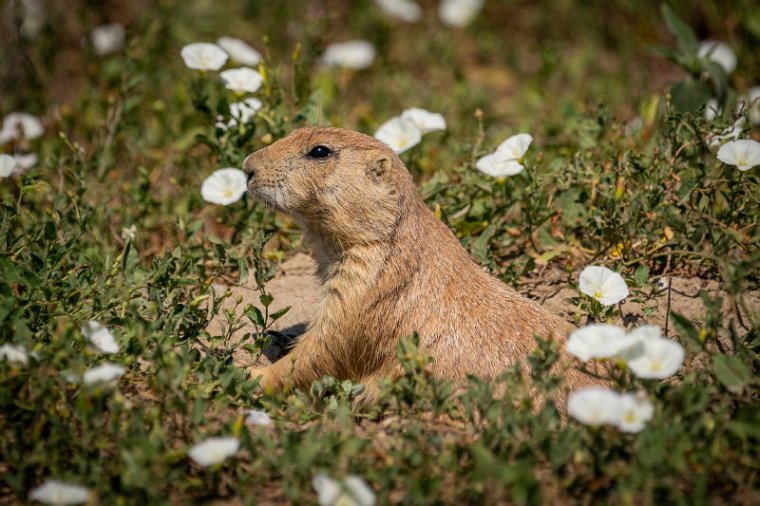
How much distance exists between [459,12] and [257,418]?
6.01 m

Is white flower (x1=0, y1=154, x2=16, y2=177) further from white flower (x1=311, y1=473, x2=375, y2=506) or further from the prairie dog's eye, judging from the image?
white flower (x1=311, y1=473, x2=375, y2=506)

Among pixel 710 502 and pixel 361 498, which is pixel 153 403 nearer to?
pixel 361 498

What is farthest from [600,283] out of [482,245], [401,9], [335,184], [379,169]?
[401,9]

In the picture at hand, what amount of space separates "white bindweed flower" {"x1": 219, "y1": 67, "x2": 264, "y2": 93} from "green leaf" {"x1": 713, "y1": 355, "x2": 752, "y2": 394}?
2.94 m

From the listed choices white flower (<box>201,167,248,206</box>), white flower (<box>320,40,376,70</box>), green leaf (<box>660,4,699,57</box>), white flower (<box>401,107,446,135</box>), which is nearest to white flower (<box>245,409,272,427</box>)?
white flower (<box>201,167,248,206</box>)

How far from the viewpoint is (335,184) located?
4.05 metres

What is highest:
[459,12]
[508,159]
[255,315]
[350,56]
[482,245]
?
[508,159]

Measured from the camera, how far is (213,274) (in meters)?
4.67

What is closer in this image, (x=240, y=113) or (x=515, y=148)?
(x=515, y=148)

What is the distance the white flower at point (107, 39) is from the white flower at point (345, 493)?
18.1ft

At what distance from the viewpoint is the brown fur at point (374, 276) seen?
153 inches

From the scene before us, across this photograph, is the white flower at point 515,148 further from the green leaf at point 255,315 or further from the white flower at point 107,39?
the white flower at point 107,39

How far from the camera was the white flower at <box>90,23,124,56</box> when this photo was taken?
23.9ft

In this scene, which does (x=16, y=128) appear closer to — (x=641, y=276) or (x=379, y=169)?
(x=379, y=169)
